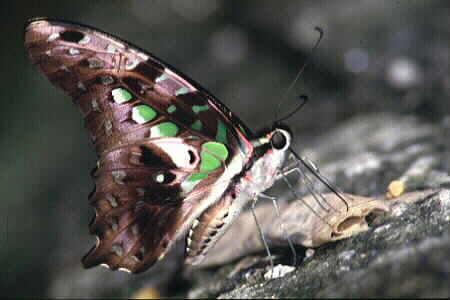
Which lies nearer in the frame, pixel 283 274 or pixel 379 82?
pixel 283 274

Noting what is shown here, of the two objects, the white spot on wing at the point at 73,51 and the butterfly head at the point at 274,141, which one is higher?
the white spot on wing at the point at 73,51

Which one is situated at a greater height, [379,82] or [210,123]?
[210,123]

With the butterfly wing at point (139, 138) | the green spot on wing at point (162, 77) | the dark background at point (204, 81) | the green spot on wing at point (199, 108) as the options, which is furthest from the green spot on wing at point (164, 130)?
the dark background at point (204, 81)

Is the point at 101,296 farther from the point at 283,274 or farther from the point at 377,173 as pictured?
the point at 377,173

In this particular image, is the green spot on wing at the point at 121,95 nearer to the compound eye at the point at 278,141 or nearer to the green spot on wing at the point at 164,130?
the green spot on wing at the point at 164,130

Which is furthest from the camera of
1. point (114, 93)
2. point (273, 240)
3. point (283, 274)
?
point (273, 240)

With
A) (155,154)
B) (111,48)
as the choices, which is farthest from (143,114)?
(111,48)

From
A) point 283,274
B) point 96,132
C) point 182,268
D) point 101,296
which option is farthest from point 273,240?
point 101,296

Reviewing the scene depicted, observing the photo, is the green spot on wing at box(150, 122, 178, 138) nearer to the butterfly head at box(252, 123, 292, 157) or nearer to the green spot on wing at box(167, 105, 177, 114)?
the green spot on wing at box(167, 105, 177, 114)

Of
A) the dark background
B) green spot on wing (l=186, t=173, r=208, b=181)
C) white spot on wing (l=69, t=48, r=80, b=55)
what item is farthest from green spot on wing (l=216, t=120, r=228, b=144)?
the dark background
